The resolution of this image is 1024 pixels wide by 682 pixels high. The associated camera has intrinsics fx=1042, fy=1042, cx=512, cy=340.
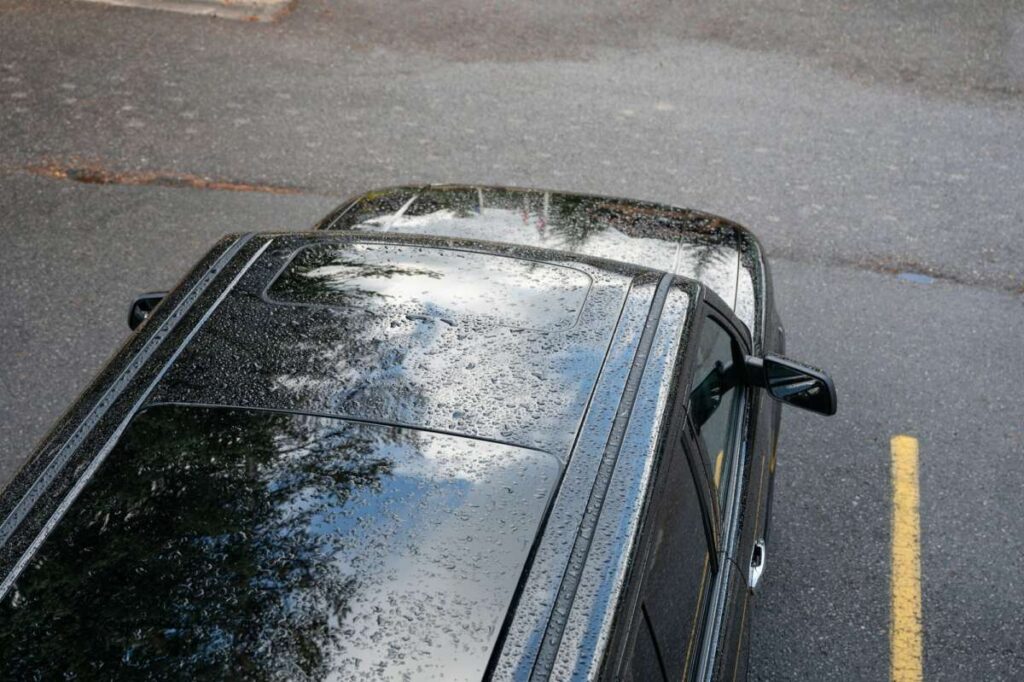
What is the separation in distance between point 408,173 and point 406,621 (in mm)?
5722

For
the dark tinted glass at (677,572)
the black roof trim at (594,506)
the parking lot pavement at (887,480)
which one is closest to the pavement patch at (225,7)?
the parking lot pavement at (887,480)

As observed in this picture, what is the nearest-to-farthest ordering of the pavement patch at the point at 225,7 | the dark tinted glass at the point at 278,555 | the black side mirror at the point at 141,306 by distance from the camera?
the dark tinted glass at the point at 278,555, the black side mirror at the point at 141,306, the pavement patch at the point at 225,7

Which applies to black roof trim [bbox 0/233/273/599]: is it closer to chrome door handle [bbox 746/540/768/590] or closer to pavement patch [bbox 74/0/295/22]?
chrome door handle [bbox 746/540/768/590]

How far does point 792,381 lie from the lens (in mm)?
3506

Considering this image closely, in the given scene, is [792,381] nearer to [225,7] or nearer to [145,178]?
[145,178]

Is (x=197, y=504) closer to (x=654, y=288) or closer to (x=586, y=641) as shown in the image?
(x=586, y=641)

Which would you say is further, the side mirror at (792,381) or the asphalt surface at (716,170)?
the asphalt surface at (716,170)

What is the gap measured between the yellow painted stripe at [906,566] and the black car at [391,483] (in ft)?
3.79

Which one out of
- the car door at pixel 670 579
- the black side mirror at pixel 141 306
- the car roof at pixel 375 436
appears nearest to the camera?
the car roof at pixel 375 436

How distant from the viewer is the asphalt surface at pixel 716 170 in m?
4.73

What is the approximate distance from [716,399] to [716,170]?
14.6ft

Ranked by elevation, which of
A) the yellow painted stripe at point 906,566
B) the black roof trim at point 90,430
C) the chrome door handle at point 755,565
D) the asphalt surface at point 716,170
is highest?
the black roof trim at point 90,430

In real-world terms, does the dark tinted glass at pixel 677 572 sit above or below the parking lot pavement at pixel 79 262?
above

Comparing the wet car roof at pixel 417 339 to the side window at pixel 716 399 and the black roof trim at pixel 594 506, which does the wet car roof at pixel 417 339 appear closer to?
the black roof trim at pixel 594 506
